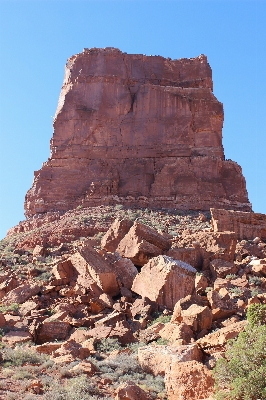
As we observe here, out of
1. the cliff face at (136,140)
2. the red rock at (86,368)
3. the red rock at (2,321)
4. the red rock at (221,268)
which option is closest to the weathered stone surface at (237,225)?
the red rock at (221,268)

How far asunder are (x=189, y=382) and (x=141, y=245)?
34.5 ft

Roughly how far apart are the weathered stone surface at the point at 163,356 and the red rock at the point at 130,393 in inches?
45.4

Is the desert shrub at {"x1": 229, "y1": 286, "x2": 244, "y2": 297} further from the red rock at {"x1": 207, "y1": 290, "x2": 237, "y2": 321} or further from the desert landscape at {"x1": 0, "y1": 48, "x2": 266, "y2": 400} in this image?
the red rock at {"x1": 207, "y1": 290, "x2": 237, "y2": 321}

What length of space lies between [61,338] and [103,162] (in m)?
29.2

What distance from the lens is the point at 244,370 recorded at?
8.47m

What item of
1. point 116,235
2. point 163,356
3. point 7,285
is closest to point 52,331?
point 163,356

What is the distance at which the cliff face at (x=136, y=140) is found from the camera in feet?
132

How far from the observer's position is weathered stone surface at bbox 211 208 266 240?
25703 millimetres

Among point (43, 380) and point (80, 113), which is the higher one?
point (80, 113)

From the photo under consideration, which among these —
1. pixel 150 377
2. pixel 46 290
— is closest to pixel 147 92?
pixel 46 290

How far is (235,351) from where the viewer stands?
880cm

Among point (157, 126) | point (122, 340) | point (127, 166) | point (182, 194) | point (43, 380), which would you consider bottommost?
point (43, 380)

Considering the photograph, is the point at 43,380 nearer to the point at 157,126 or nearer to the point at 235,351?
the point at 235,351

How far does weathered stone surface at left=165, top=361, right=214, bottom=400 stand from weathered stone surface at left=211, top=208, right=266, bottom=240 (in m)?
16.1
